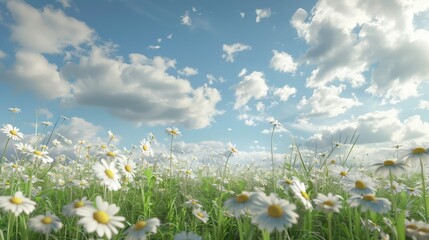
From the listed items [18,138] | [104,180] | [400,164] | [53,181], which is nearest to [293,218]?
[104,180]

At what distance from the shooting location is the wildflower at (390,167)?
3.41 m

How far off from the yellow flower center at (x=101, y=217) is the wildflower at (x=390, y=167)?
248 centimetres

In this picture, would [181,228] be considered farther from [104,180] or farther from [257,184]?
[257,184]

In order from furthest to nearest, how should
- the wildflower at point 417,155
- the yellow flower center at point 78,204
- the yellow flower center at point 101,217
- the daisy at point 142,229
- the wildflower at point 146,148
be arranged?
the wildflower at point 146,148
the wildflower at point 417,155
the yellow flower center at point 78,204
the daisy at point 142,229
the yellow flower center at point 101,217

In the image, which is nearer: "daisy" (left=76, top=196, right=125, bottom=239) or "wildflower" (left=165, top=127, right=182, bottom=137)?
"daisy" (left=76, top=196, right=125, bottom=239)

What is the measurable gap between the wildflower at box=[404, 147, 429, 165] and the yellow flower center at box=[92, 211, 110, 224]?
2802 mm

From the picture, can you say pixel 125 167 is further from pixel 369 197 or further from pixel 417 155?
pixel 417 155

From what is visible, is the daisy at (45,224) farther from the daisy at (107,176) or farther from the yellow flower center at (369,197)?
the yellow flower center at (369,197)

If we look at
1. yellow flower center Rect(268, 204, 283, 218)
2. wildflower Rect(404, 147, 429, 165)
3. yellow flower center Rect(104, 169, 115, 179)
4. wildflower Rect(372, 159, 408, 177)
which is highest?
wildflower Rect(404, 147, 429, 165)

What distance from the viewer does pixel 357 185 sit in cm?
319

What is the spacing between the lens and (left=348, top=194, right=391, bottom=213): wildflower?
274cm

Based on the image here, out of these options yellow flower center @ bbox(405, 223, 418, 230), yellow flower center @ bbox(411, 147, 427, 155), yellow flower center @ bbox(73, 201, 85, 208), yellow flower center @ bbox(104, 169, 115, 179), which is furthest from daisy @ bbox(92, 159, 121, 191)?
yellow flower center @ bbox(411, 147, 427, 155)

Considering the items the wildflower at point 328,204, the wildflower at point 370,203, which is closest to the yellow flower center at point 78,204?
the wildflower at point 328,204

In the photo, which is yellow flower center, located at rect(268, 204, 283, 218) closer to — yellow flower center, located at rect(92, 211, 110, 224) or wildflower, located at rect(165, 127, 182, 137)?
yellow flower center, located at rect(92, 211, 110, 224)
